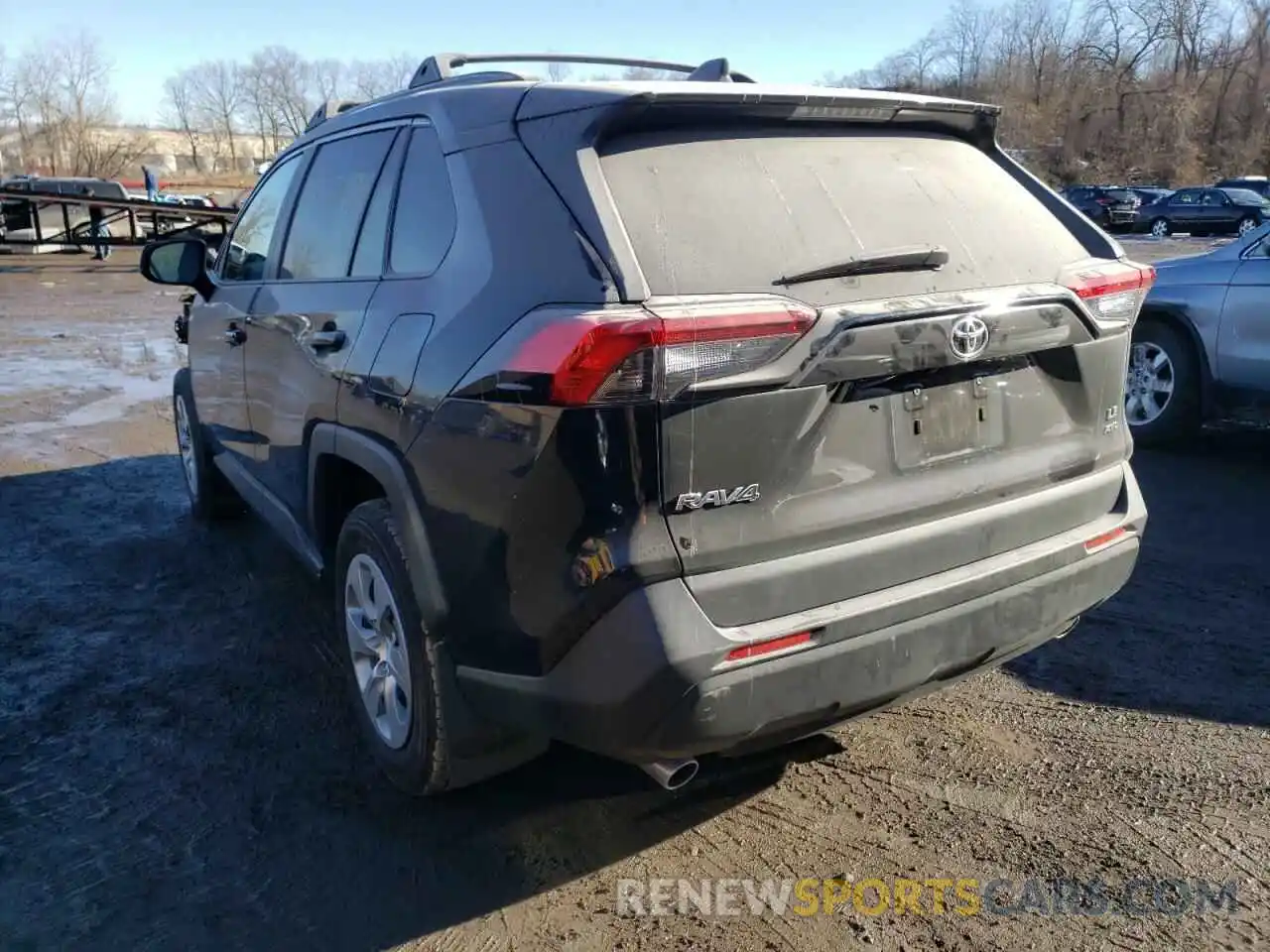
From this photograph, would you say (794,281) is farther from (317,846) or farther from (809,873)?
(317,846)

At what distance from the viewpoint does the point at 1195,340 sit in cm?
636

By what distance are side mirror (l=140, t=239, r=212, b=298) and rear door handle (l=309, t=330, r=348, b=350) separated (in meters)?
1.73

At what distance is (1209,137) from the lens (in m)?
61.6

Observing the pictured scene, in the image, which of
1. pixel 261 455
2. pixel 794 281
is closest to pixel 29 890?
pixel 261 455

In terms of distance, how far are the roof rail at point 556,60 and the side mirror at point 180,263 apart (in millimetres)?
1714

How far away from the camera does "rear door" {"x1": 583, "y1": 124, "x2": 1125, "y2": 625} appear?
227 cm

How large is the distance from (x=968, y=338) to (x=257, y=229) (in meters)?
3.22

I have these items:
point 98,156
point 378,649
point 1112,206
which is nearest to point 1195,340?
point 378,649

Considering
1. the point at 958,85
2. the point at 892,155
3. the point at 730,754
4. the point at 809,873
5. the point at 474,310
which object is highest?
the point at 958,85

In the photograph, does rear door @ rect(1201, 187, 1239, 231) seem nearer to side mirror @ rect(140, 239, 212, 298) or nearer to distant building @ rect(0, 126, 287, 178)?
side mirror @ rect(140, 239, 212, 298)

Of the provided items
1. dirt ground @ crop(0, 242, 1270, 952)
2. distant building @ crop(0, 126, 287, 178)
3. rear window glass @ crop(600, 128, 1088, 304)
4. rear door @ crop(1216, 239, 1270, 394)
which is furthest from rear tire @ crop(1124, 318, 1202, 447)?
distant building @ crop(0, 126, 287, 178)

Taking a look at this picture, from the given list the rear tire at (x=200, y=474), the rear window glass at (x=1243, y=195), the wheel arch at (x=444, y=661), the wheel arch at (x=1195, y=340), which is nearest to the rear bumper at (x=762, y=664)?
the wheel arch at (x=444, y=661)

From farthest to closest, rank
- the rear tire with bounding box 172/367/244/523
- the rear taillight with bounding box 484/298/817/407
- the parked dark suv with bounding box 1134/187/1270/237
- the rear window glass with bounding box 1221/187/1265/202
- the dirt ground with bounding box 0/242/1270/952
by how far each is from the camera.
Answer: the rear window glass with bounding box 1221/187/1265/202 → the parked dark suv with bounding box 1134/187/1270/237 → the rear tire with bounding box 172/367/244/523 → the dirt ground with bounding box 0/242/1270/952 → the rear taillight with bounding box 484/298/817/407

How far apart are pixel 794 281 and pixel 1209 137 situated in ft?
232
